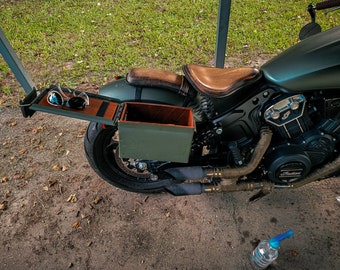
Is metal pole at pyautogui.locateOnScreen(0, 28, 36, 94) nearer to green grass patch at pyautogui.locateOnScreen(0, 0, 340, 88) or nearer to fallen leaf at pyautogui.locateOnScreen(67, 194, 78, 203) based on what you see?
green grass patch at pyautogui.locateOnScreen(0, 0, 340, 88)

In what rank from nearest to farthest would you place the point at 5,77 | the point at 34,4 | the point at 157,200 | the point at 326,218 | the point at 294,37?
the point at 326,218 < the point at 157,200 < the point at 5,77 < the point at 294,37 < the point at 34,4

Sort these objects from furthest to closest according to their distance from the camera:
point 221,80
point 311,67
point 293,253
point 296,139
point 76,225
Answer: point 76,225
point 293,253
point 296,139
point 221,80
point 311,67

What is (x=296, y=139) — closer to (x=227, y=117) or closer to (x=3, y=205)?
(x=227, y=117)

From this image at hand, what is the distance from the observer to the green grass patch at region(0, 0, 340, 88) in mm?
3979

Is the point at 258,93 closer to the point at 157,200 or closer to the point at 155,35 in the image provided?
the point at 157,200

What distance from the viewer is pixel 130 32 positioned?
4637 mm

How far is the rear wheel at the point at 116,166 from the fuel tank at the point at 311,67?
41.1 inches

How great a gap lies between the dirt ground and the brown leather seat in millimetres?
1084

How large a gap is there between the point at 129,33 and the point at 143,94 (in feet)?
10.3

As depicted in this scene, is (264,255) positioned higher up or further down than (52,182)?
further down

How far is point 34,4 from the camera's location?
18.1 ft

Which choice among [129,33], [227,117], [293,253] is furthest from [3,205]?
[129,33]

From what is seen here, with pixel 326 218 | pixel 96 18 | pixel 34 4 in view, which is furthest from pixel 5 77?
pixel 326 218

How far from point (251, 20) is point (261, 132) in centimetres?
358
